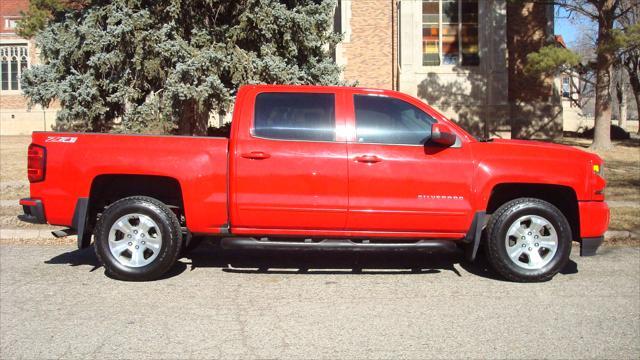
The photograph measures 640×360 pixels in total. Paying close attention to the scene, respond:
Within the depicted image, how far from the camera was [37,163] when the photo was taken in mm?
5789

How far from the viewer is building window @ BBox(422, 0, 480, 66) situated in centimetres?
2267

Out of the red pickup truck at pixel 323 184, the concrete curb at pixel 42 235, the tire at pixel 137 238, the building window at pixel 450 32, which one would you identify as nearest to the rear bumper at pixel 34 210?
the red pickup truck at pixel 323 184

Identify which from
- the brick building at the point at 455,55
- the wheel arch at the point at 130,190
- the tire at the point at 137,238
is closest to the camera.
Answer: the tire at the point at 137,238

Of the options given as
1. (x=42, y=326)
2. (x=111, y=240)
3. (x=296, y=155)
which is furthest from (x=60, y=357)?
(x=296, y=155)

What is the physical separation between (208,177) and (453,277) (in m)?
2.78

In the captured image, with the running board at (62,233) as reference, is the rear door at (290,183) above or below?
above

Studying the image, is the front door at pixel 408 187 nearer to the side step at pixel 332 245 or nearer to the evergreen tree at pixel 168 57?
the side step at pixel 332 245

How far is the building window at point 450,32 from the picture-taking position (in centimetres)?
2267

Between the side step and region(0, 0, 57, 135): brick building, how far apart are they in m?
37.0

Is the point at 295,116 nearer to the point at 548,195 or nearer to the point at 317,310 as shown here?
the point at 317,310

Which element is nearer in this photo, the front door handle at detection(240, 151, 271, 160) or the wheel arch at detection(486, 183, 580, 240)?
the front door handle at detection(240, 151, 271, 160)

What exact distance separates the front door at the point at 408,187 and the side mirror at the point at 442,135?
0.09 m

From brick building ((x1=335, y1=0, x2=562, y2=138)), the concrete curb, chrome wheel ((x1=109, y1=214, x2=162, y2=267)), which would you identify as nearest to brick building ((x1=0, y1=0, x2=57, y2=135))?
brick building ((x1=335, y1=0, x2=562, y2=138))

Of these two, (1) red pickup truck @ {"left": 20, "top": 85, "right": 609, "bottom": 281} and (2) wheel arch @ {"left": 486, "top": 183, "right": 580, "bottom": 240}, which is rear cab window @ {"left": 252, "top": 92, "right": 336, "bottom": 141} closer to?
(1) red pickup truck @ {"left": 20, "top": 85, "right": 609, "bottom": 281}
